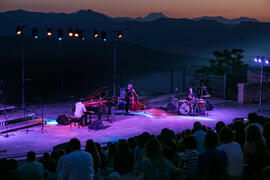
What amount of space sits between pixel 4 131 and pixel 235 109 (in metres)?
12.2

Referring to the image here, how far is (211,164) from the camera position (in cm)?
518

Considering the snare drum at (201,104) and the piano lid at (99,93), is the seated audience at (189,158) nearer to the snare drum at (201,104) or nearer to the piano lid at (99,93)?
the piano lid at (99,93)

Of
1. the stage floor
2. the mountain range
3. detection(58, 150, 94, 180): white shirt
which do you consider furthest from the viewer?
the mountain range

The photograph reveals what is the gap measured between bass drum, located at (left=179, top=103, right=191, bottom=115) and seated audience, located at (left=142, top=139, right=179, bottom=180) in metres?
13.8

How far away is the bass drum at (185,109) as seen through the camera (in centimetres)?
1883

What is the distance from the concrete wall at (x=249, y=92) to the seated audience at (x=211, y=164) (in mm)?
17907

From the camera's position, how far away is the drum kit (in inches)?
743

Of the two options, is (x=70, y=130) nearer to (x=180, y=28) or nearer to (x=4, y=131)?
(x=4, y=131)

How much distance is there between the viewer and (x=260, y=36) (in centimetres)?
9244

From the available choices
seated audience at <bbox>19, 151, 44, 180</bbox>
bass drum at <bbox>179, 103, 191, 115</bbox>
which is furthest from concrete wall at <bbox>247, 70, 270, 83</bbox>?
seated audience at <bbox>19, 151, 44, 180</bbox>

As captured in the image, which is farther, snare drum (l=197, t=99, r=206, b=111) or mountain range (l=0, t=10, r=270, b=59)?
mountain range (l=0, t=10, r=270, b=59)

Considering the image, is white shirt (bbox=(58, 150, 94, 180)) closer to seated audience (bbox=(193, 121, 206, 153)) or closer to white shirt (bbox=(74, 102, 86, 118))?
seated audience (bbox=(193, 121, 206, 153))

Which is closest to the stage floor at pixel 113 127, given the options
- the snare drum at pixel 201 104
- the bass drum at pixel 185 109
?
the bass drum at pixel 185 109

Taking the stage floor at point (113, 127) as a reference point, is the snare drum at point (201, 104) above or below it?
above
